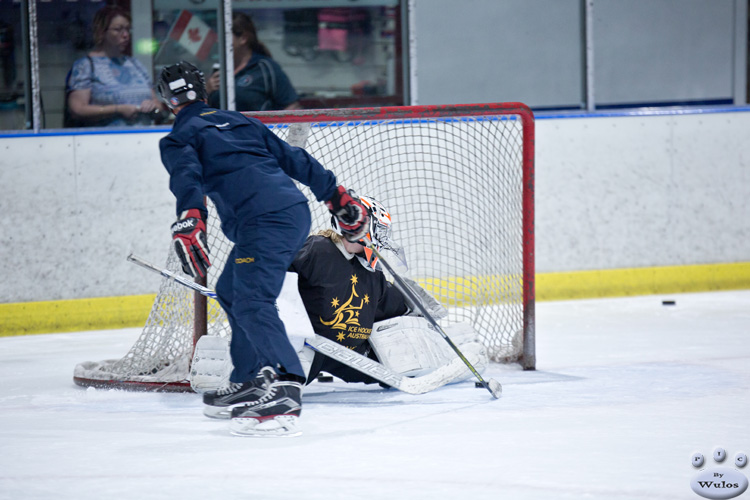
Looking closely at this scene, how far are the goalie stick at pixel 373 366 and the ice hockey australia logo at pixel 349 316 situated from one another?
9 cm

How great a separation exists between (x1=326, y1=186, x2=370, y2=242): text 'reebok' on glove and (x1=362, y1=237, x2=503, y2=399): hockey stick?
6.8 inches

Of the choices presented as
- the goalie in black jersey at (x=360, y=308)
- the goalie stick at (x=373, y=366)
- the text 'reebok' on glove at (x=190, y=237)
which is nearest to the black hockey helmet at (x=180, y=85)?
the text 'reebok' on glove at (x=190, y=237)

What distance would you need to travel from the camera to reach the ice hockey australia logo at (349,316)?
340cm

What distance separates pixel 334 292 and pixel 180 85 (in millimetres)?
914

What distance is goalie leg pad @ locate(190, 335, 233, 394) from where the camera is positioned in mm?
3490

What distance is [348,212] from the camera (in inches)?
123

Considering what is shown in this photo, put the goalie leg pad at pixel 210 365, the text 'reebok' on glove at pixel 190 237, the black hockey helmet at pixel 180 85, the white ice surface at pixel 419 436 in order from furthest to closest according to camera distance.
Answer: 1. the goalie leg pad at pixel 210 365
2. the black hockey helmet at pixel 180 85
3. the text 'reebok' on glove at pixel 190 237
4. the white ice surface at pixel 419 436

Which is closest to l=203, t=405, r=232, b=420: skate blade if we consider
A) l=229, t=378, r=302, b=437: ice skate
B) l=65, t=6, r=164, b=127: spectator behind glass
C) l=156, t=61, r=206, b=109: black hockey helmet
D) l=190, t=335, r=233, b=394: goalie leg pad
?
l=229, t=378, r=302, b=437: ice skate

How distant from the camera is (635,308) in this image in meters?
5.56

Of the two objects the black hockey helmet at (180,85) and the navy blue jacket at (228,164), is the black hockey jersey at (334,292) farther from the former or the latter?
the black hockey helmet at (180,85)

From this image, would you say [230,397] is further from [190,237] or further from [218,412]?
[190,237]

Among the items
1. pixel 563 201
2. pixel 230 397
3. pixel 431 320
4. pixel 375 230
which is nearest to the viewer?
pixel 230 397

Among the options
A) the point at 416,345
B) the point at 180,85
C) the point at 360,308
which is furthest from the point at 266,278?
the point at 416,345

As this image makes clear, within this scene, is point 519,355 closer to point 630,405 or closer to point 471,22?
point 630,405
